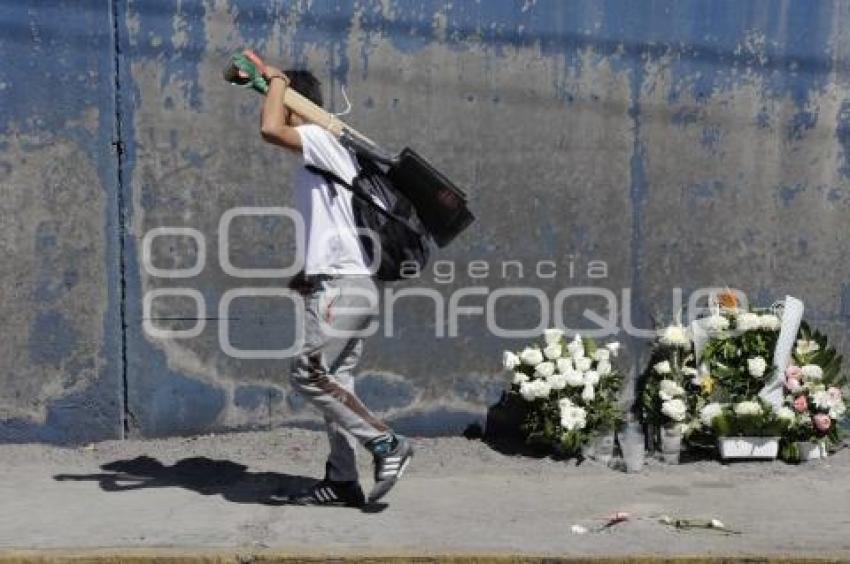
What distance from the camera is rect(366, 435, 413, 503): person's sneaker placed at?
19.2 ft

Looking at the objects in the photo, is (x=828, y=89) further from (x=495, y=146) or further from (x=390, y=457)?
(x=390, y=457)

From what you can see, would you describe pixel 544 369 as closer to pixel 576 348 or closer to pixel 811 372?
pixel 576 348

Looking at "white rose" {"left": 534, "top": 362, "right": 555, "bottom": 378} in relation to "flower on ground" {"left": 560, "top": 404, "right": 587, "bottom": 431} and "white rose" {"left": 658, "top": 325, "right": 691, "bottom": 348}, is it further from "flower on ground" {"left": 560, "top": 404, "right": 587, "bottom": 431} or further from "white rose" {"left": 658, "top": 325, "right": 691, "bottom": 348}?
"white rose" {"left": 658, "top": 325, "right": 691, "bottom": 348}

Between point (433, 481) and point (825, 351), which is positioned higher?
point (825, 351)

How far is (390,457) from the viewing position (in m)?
→ 5.86

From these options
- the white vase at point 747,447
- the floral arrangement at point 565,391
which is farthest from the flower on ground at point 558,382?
the white vase at point 747,447

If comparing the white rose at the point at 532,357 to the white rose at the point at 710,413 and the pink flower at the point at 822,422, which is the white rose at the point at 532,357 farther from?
the pink flower at the point at 822,422

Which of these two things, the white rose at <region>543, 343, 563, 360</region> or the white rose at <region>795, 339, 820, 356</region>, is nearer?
the white rose at <region>543, 343, 563, 360</region>

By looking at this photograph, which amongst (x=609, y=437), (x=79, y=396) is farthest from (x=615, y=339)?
(x=79, y=396)

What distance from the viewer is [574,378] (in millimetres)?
6809

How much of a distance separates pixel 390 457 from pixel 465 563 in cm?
71

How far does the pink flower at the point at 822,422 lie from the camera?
6898mm

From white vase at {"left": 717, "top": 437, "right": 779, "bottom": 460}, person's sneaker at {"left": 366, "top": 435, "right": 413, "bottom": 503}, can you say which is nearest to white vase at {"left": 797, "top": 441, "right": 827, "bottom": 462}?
white vase at {"left": 717, "top": 437, "right": 779, "bottom": 460}

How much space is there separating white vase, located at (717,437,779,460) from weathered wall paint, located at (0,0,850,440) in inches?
30.5
